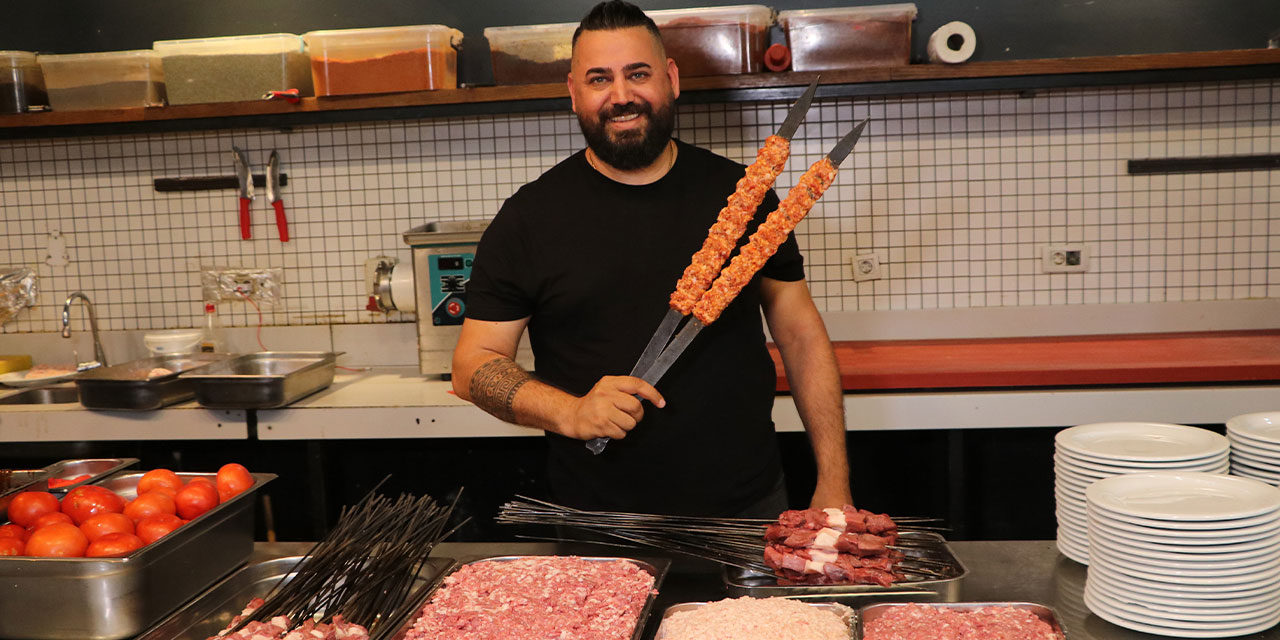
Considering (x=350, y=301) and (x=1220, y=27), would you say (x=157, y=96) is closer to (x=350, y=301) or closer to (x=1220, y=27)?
(x=350, y=301)

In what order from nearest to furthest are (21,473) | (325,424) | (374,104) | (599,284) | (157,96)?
(21,473)
(599,284)
(325,424)
(374,104)
(157,96)

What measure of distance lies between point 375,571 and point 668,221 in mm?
1081

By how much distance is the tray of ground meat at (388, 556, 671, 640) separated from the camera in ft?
4.86

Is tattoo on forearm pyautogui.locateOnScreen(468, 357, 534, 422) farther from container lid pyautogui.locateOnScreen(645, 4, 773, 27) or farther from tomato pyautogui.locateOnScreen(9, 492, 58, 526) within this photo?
container lid pyautogui.locateOnScreen(645, 4, 773, 27)

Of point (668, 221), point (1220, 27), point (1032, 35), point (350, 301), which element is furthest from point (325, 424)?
point (1220, 27)

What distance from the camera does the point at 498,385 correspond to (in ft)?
7.18

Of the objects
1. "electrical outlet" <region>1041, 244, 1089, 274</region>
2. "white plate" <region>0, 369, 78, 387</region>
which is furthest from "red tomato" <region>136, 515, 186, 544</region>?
A: "electrical outlet" <region>1041, 244, 1089, 274</region>

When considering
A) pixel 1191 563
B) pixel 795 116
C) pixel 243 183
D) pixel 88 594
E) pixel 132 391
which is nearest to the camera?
pixel 1191 563

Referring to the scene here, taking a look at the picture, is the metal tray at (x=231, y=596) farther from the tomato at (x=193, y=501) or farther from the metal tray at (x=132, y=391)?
the metal tray at (x=132, y=391)

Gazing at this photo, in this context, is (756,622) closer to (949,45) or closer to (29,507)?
(29,507)

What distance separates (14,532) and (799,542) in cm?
127

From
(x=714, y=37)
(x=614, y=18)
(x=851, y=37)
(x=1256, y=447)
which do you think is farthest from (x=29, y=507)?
(x=851, y=37)

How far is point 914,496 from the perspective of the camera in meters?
3.29

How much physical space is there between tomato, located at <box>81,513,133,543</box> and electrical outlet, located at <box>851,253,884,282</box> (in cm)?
279
